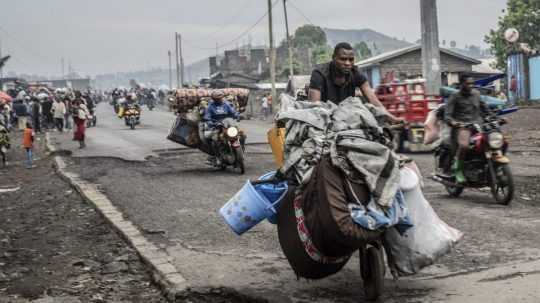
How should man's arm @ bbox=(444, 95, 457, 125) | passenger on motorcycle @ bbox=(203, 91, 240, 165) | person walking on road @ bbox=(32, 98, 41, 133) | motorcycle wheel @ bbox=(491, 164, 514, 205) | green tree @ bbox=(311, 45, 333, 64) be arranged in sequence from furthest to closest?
green tree @ bbox=(311, 45, 333, 64) → person walking on road @ bbox=(32, 98, 41, 133) → passenger on motorcycle @ bbox=(203, 91, 240, 165) → man's arm @ bbox=(444, 95, 457, 125) → motorcycle wheel @ bbox=(491, 164, 514, 205)

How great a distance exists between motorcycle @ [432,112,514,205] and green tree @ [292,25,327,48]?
77372 mm

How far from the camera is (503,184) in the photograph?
905 centimetres

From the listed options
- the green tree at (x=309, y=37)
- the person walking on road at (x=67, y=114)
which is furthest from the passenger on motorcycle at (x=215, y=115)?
the green tree at (x=309, y=37)

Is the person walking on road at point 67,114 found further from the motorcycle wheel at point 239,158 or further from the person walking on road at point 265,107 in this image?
the motorcycle wheel at point 239,158

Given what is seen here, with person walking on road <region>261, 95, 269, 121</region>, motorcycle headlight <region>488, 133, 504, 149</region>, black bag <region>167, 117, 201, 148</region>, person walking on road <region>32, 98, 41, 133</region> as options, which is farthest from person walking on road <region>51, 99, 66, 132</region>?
motorcycle headlight <region>488, 133, 504, 149</region>

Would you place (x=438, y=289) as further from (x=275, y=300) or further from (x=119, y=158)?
(x=119, y=158)

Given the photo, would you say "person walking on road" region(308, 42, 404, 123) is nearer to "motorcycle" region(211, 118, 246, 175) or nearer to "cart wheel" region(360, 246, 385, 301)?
"cart wheel" region(360, 246, 385, 301)

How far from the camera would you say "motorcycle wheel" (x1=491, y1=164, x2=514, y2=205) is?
8930mm

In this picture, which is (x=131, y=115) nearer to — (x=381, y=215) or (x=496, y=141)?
(x=496, y=141)

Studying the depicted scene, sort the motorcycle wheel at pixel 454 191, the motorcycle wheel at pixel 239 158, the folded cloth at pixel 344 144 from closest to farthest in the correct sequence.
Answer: the folded cloth at pixel 344 144 < the motorcycle wheel at pixel 454 191 < the motorcycle wheel at pixel 239 158

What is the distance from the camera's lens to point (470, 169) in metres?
9.69

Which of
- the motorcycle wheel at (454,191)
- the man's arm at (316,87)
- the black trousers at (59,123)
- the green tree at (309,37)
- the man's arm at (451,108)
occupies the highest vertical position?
the green tree at (309,37)

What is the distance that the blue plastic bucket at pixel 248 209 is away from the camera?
211 inches

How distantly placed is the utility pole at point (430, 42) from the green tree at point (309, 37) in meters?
63.1
